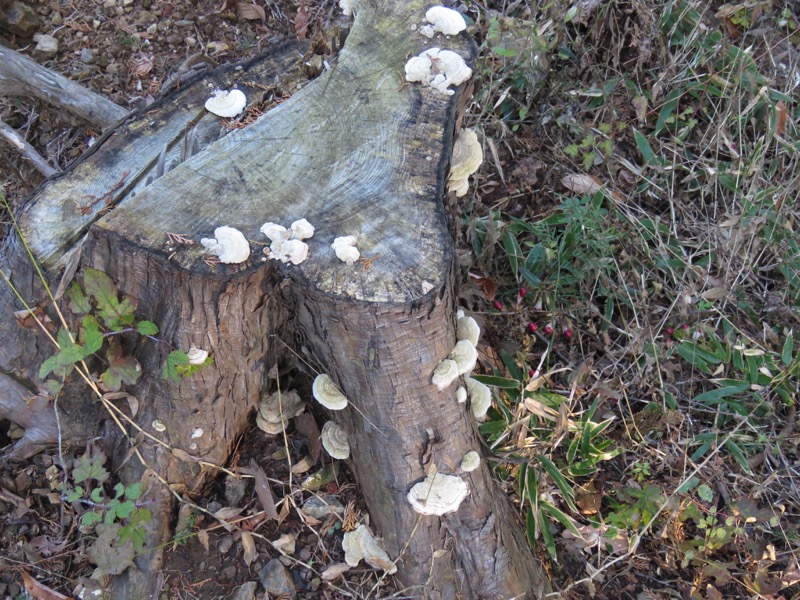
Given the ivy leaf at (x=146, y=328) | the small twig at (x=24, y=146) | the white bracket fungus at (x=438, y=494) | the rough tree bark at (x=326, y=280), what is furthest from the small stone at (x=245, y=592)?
the small twig at (x=24, y=146)

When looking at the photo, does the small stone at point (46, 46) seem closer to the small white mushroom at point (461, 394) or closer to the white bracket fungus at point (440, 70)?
the white bracket fungus at point (440, 70)

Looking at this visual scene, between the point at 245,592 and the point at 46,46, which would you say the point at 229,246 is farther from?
the point at 46,46

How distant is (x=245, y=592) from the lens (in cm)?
262

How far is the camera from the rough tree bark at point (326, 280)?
2158 millimetres

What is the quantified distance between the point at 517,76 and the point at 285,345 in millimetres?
2495

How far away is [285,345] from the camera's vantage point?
259 centimetres

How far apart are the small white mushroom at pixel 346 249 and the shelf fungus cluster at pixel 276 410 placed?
940 mm

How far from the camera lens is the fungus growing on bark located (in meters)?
2.69

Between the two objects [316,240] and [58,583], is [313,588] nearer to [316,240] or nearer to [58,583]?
[58,583]

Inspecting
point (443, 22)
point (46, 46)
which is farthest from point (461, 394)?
point (46, 46)

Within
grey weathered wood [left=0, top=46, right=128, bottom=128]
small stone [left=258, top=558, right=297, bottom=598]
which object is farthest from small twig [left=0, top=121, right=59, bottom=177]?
small stone [left=258, top=558, right=297, bottom=598]

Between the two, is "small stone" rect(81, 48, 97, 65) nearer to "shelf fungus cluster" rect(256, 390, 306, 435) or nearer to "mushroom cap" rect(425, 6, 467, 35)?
"mushroom cap" rect(425, 6, 467, 35)

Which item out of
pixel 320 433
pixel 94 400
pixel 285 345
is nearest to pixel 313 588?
pixel 320 433

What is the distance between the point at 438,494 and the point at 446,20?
6.53 feet
